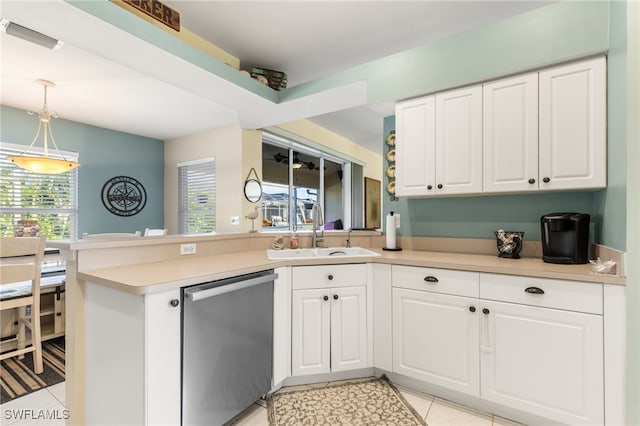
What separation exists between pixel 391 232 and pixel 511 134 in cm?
107

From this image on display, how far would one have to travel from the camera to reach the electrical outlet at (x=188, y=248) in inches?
79.8

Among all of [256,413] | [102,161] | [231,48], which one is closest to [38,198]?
[102,161]

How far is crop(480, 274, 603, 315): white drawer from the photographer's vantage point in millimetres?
1428

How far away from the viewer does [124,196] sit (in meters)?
4.52

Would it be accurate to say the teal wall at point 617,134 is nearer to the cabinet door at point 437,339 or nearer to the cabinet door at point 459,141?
the cabinet door at point 459,141

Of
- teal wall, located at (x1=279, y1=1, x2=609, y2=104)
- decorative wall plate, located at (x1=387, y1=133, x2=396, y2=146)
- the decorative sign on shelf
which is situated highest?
the decorative sign on shelf

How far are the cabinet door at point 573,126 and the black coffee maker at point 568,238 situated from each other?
0.63 feet

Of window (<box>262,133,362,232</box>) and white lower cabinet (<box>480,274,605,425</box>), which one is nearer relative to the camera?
white lower cabinet (<box>480,274,605,425</box>)

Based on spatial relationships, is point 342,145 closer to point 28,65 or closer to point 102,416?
point 28,65

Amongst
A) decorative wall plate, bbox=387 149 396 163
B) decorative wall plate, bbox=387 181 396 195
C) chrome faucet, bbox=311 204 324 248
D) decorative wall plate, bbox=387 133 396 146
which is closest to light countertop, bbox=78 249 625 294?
chrome faucet, bbox=311 204 324 248

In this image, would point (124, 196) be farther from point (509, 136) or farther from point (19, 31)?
point (509, 136)

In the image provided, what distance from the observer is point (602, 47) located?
160cm

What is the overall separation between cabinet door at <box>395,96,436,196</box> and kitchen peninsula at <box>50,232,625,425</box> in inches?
23.0

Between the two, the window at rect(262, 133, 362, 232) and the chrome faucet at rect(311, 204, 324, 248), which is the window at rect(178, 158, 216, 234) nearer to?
the window at rect(262, 133, 362, 232)
